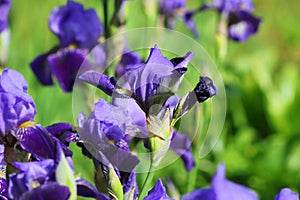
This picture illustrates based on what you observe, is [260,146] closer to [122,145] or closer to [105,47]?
[105,47]

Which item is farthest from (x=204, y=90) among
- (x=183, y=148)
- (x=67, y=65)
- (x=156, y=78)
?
(x=67, y=65)

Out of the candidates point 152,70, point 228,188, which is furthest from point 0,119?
point 228,188

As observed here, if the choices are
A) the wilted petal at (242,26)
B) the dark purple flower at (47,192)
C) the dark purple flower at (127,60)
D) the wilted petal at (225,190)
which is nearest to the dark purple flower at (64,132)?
the dark purple flower at (47,192)

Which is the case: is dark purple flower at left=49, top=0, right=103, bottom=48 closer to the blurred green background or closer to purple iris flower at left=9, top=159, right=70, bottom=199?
the blurred green background

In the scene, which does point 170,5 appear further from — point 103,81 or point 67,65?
point 103,81

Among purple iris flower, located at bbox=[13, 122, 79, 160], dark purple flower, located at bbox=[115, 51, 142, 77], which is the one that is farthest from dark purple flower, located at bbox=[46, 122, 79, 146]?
dark purple flower, located at bbox=[115, 51, 142, 77]

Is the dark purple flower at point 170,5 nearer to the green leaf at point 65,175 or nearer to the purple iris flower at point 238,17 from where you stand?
the purple iris flower at point 238,17

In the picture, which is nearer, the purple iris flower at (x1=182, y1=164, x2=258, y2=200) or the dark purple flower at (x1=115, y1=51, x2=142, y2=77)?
the purple iris flower at (x1=182, y1=164, x2=258, y2=200)
